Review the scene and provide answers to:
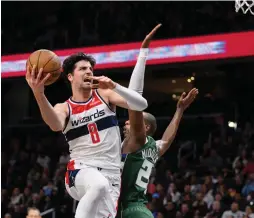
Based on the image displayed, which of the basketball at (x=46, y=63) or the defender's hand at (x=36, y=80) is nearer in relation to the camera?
the defender's hand at (x=36, y=80)

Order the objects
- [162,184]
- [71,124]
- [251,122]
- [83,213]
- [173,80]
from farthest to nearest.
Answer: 1. [173,80]
2. [251,122]
3. [162,184]
4. [71,124]
5. [83,213]

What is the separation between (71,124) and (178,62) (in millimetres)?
8475

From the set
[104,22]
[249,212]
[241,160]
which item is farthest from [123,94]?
[104,22]

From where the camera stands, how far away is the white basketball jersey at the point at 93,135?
6.18m

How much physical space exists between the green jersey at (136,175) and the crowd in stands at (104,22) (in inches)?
408

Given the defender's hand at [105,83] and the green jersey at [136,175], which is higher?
the defender's hand at [105,83]

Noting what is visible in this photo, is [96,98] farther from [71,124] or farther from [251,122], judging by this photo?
[251,122]

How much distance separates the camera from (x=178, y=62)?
47.5ft

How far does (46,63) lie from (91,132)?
75 cm

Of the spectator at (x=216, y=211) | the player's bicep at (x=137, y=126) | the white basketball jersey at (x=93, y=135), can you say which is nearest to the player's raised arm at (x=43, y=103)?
the white basketball jersey at (x=93, y=135)

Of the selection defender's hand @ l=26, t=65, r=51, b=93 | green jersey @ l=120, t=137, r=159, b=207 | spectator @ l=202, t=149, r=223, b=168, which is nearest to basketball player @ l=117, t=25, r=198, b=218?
green jersey @ l=120, t=137, r=159, b=207

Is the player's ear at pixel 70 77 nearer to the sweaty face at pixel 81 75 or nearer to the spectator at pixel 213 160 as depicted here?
the sweaty face at pixel 81 75

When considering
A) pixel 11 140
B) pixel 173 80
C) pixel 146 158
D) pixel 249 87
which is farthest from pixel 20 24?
pixel 146 158

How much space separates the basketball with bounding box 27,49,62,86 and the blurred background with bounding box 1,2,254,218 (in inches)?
304
